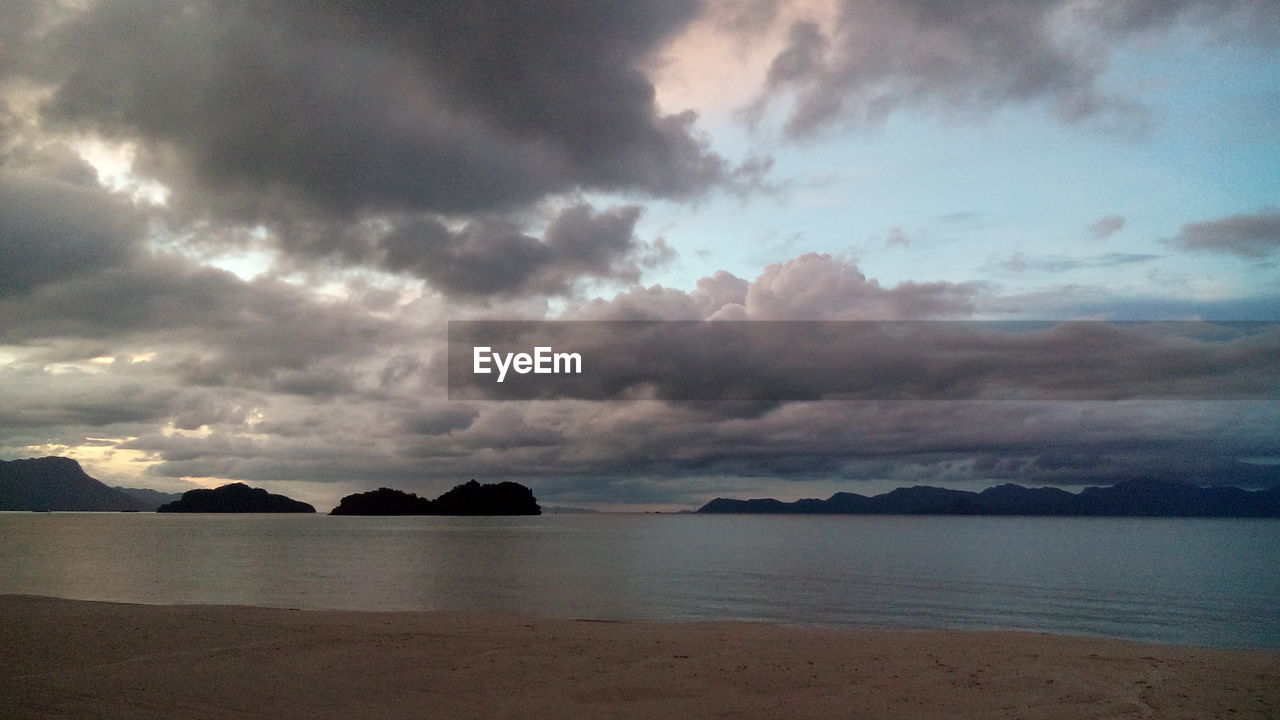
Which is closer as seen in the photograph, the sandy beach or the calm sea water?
the sandy beach

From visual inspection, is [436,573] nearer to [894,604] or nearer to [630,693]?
[894,604]

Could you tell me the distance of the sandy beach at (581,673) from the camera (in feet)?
48.3

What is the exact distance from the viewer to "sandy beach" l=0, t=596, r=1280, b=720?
1471 centimetres

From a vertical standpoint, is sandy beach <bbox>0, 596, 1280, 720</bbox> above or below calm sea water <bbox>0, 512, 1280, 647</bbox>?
above

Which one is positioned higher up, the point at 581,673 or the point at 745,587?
the point at 581,673

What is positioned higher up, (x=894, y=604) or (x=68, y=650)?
(x=68, y=650)

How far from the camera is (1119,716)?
14.4m

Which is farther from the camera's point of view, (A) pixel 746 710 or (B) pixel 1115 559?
(B) pixel 1115 559

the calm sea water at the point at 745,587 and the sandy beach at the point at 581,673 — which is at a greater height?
the sandy beach at the point at 581,673

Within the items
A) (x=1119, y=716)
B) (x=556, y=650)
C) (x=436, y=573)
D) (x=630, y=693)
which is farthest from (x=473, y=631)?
(x=436, y=573)

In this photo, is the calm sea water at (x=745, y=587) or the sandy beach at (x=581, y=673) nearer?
the sandy beach at (x=581, y=673)

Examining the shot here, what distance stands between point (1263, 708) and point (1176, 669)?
3794 mm

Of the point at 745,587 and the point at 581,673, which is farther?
the point at 745,587

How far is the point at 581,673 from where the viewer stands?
17562mm
